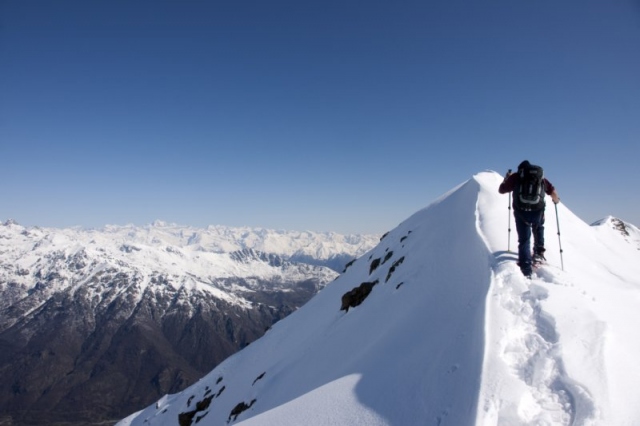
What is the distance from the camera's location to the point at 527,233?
11.5 m

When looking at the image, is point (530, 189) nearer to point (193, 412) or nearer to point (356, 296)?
point (356, 296)

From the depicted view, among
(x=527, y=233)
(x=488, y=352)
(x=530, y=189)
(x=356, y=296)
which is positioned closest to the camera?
(x=488, y=352)

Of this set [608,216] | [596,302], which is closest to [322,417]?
[596,302]

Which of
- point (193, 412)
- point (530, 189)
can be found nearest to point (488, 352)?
point (530, 189)

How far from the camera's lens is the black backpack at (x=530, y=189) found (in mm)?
11797

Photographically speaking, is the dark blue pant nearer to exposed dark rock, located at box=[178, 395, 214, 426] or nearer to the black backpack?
the black backpack

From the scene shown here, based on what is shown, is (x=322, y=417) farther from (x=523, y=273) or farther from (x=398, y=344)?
(x=523, y=273)

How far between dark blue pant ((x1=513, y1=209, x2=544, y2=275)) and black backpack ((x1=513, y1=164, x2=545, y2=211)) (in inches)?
10.1

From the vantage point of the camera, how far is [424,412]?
22.9ft

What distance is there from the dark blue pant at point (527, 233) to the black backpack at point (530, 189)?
10.1 inches

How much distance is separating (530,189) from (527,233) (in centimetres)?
165

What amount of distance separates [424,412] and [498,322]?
3028 mm

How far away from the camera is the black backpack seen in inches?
464

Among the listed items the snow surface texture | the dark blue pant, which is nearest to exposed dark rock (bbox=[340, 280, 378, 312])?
the snow surface texture
